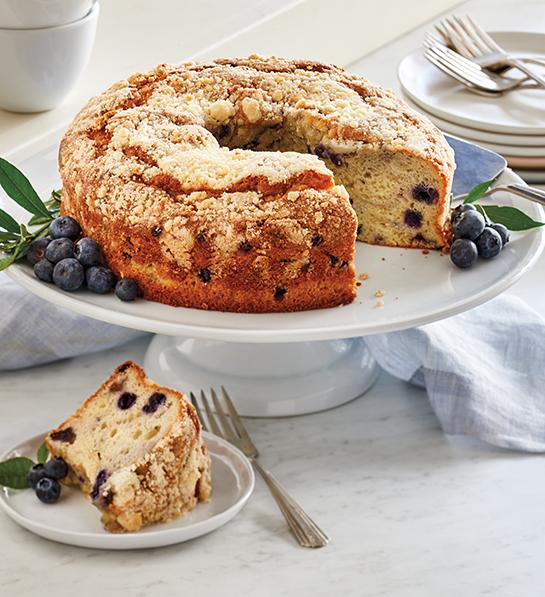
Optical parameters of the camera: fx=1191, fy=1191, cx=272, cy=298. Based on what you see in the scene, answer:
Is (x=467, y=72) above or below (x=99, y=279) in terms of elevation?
below

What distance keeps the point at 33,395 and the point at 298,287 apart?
0.59m

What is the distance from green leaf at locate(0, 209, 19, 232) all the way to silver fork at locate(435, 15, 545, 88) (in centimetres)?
158

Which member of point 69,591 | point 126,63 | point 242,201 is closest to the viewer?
point 69,591

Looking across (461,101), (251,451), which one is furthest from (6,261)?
(461,101)

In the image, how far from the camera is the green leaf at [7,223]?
215 cm

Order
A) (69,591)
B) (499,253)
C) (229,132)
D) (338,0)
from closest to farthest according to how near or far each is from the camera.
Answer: (69,591) < (499,253) < (229,132) < (338,0)

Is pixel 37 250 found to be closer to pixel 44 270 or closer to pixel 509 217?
pixel 44 270

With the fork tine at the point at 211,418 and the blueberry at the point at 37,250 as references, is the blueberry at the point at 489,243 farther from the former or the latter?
the blueberry at the point at 37,250

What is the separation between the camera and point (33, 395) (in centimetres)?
225

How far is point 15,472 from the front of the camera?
75.2 inches

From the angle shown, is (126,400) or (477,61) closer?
(126,400)

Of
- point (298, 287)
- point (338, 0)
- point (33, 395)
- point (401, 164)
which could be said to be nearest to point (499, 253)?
point (401, 164)

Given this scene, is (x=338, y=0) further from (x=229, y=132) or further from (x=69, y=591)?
(x=69, y=591)

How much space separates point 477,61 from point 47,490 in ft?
6.38
